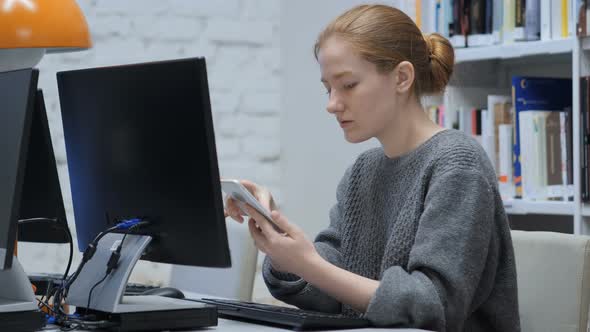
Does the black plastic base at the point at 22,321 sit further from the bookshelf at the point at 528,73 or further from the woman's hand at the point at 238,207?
the bookshelf at the point at 528,73

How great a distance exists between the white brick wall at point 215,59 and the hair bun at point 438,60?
153 centimetres

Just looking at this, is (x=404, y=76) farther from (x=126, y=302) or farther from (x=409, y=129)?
(x=126, y=302)

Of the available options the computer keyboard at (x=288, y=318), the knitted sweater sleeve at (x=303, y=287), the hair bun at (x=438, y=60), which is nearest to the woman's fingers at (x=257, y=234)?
the computer keyboard at (x=288, y=318)

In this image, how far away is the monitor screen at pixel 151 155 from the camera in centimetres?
129

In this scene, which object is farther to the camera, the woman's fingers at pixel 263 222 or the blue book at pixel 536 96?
the blue book at pixel 536 96

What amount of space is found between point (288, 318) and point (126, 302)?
26 cm

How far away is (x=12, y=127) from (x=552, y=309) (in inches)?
36.4

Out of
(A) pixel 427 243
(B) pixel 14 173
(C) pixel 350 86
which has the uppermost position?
(C) pixel 350 86

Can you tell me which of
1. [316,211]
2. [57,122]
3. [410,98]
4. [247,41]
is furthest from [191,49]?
[410,98]

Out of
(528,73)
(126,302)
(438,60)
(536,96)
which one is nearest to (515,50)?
(536,96)

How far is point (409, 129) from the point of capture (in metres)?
1.62

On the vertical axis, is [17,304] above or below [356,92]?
below

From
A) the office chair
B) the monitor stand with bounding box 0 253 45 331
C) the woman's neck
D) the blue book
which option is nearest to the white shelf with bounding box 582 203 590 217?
the blue book

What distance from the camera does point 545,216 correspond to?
2.57 m
